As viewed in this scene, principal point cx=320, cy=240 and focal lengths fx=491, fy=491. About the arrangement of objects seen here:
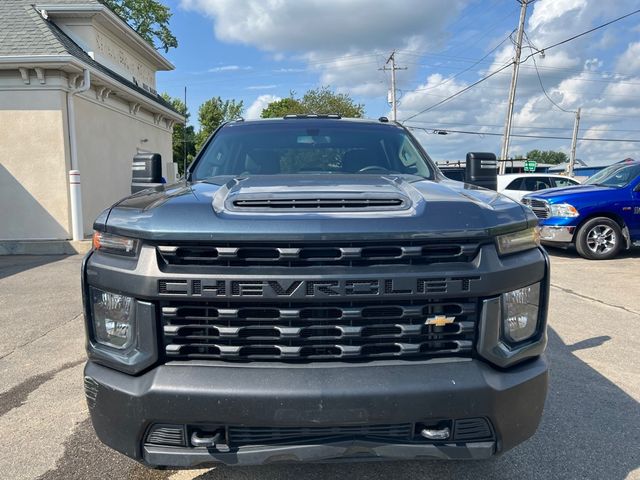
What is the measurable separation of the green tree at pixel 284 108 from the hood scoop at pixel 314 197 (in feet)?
118

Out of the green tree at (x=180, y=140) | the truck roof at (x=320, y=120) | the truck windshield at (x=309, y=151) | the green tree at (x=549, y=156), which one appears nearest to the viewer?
the truck windshield at (x=309, y=151)

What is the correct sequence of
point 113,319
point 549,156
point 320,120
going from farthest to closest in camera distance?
point 549,156 → point 320,120 → point 113,319

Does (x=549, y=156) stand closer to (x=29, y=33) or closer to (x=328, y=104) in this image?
(x=328, y=104)

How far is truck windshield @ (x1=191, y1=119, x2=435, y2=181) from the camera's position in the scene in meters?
3.32

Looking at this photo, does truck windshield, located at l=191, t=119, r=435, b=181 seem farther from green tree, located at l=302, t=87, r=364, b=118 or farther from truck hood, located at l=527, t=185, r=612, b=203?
green tree, located at l=302, t=87, r=364, b=118

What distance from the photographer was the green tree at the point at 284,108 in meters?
39.5

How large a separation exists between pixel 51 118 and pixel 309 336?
11107 millimetres

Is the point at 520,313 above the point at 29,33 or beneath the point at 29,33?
beneath

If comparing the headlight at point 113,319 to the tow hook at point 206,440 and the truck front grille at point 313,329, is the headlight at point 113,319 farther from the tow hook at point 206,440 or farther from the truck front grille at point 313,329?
the tow hook at point 206,440

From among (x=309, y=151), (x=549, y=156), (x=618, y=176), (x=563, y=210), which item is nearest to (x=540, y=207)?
(x=563, y=210)

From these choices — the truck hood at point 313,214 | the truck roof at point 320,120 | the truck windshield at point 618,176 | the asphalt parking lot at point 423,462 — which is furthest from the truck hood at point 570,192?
the truck hood at point 313,214

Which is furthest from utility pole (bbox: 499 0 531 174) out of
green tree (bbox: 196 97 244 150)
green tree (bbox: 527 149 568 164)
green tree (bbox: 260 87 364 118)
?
green tree (bbox: 527 149 568 164)

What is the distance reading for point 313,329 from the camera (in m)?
1.92

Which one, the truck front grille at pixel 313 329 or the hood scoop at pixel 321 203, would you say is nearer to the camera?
the truck front grille at pixel 313 329
